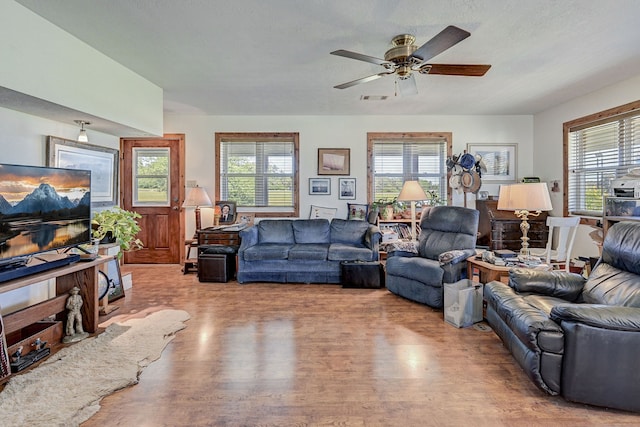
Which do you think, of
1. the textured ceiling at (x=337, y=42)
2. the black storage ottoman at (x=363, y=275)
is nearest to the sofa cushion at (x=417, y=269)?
the black storage ottoman at (x=363, y=275)

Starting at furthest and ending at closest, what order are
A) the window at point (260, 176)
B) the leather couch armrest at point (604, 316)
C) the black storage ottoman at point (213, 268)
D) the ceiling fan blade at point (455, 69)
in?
1. the window at point (260, 176)
2. the black storage ottoman at point (213, 268)
3. the ceiling fan blade at point (455, 69)
4. the leather couch armrest at point (604, 316)

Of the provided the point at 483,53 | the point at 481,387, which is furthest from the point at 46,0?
the point at 481,387

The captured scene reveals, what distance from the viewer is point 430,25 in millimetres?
2596

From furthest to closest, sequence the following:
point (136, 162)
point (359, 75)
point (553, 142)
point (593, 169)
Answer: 1. point (136, 162)
2. point (553, 142)
3. point (593, 169)
4. point (359, 75)

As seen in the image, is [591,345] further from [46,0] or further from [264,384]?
[46,0]

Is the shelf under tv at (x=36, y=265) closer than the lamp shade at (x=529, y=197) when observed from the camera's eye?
Yes

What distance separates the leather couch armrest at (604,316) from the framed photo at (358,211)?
365 centimetres

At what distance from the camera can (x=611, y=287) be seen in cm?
226

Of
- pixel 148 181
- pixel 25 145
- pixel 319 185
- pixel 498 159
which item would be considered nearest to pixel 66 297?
pixel 25 145

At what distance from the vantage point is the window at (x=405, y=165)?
5.58 m

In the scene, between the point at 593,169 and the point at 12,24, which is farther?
the point at 593,169

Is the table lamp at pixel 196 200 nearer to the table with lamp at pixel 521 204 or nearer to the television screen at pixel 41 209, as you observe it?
the television screen at pixel 41 209

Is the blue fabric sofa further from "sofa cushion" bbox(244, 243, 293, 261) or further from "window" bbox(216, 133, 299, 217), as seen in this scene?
"window" bbox(216, 133, 299, 217)

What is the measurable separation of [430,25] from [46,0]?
2945 mm
